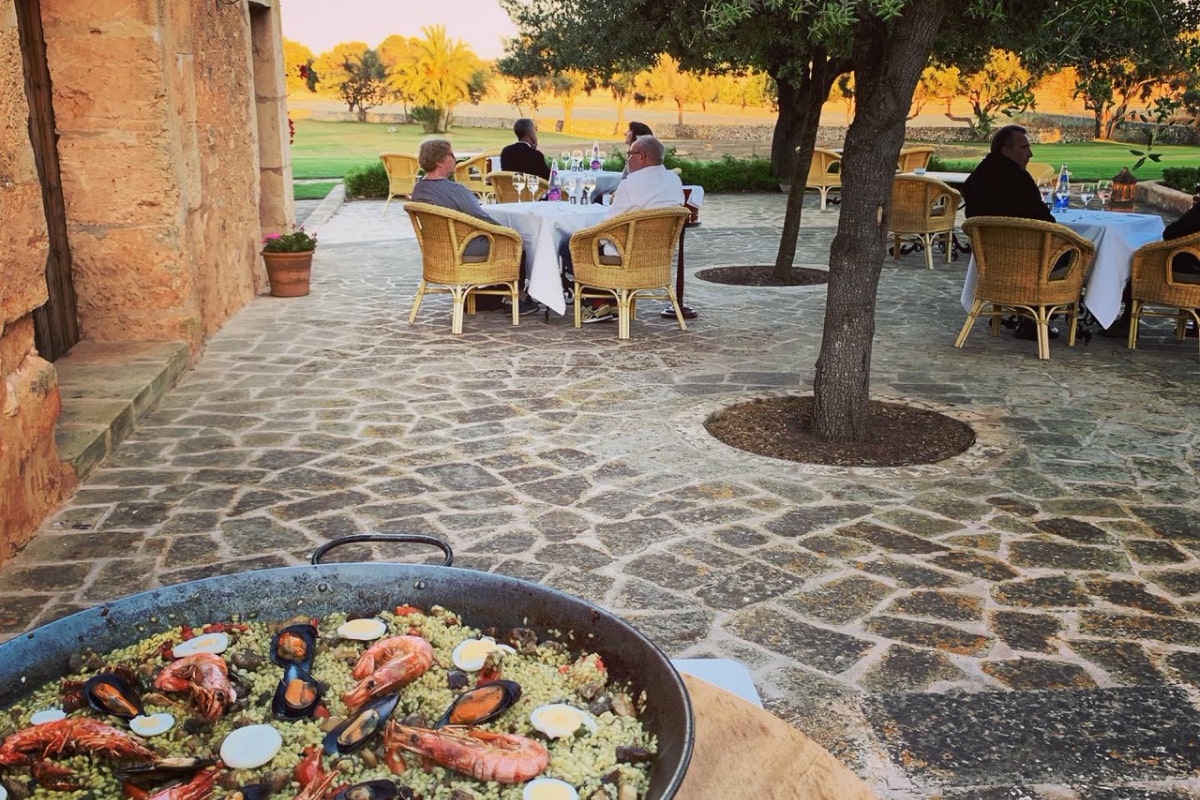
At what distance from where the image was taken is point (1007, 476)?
15.7 ft

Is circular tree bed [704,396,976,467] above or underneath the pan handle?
underneath

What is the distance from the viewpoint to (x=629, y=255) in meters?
7.42

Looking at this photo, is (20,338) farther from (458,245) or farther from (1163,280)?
(1163,280)

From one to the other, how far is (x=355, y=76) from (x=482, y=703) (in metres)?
61.8

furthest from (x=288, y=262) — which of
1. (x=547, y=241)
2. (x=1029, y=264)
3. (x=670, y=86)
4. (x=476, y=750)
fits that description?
(x=670, y=86)

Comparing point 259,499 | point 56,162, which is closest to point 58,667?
point 259,499

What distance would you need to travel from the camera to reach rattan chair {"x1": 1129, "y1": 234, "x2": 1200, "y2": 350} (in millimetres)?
6711

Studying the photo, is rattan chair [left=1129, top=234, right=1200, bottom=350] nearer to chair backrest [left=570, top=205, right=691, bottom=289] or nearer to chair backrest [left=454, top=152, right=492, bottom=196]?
chair backrest [left=570, top=205, right=691, bottom=289]

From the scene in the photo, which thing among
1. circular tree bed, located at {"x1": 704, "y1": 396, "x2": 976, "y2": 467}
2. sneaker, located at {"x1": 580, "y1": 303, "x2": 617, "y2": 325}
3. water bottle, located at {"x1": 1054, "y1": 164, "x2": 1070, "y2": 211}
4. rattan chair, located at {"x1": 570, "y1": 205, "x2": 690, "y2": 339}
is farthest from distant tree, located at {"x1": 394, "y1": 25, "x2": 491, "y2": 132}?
circular tree bed, located at {"x1": 704, "y1": 396, "x2": 976, "y2": 467}

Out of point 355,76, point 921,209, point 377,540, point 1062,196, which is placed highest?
point 355,76

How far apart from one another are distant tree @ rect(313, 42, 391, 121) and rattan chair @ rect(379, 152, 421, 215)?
143ft

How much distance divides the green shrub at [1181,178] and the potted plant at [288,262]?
14.3 m

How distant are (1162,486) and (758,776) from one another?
150 inches

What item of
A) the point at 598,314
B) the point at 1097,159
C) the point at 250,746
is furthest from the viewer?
the point at 1097,159
